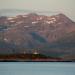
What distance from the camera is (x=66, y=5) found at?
2.61 m

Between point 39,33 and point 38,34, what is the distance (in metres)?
0.02

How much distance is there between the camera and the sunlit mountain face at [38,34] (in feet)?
8.25
